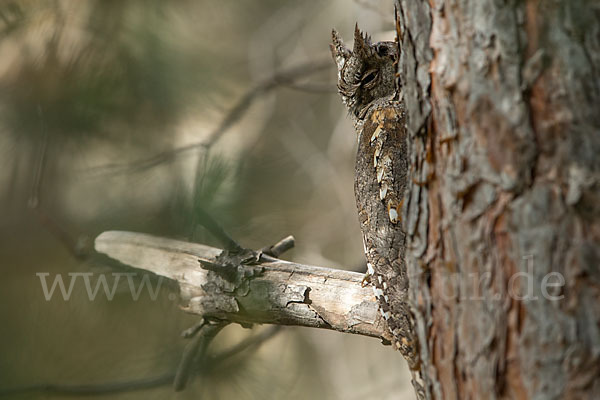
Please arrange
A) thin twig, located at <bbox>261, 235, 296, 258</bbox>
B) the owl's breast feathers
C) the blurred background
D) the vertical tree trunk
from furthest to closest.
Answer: thin twig, located at <bbox>261, 235, 296, 258</bbox>
the owl's breast feathers
the blurred background
the vertical tree trunk

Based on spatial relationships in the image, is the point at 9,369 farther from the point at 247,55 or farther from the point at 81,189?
the point at 247,55

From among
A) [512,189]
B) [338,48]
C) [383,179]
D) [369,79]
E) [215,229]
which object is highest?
[338,48]

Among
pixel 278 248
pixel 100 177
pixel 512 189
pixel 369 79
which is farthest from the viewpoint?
pixel 278 248

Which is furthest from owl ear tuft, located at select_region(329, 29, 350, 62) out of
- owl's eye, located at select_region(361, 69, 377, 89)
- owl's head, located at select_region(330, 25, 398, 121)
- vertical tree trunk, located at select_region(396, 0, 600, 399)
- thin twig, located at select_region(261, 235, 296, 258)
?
vertical tree trunk, located at select_region(396, 0, 600, 399)

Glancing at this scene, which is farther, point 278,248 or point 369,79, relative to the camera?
point 278,248

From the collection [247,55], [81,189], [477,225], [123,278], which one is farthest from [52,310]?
[247,55]

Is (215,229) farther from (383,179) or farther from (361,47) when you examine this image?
(361,47)

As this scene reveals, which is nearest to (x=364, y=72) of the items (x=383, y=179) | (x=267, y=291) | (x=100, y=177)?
(x=383, y=179)

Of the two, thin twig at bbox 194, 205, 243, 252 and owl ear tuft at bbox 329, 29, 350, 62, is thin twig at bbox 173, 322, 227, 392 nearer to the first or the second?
thin twig at bbox 194, 205, 243, 252

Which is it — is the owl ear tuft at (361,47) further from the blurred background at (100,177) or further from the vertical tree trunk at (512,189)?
the vertical tree trunk at (512,189)
